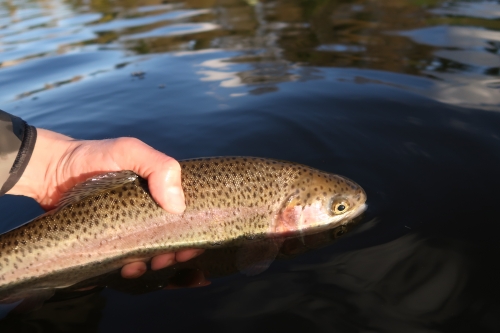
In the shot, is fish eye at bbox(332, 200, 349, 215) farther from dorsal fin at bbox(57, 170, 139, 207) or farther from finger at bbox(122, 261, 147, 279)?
dorsal fin at bbox(57, 170, 139, 207)

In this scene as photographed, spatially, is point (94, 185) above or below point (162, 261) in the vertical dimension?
above

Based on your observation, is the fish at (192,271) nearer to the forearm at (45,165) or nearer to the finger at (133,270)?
the finger at (133,270)

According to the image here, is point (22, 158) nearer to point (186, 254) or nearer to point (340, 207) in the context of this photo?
point (186, 254)

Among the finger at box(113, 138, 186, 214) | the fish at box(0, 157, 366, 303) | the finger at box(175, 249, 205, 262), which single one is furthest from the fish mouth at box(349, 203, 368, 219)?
the finger at box(113, 138, 186, 214)

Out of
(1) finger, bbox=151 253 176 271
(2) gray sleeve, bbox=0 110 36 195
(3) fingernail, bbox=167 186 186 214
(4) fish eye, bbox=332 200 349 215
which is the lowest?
(1) finger, bbox=151 253 176 271

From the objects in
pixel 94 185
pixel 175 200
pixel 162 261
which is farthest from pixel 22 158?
pixel 162 261

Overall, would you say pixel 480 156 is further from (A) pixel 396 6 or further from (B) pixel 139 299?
(A) pixel 396 6

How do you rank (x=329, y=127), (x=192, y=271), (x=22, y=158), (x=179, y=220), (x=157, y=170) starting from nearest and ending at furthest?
(x=192, y=271) → (x=157, y=170) → (x=179, y=220) → (x=22, y=158) → (x=329, y=127)
